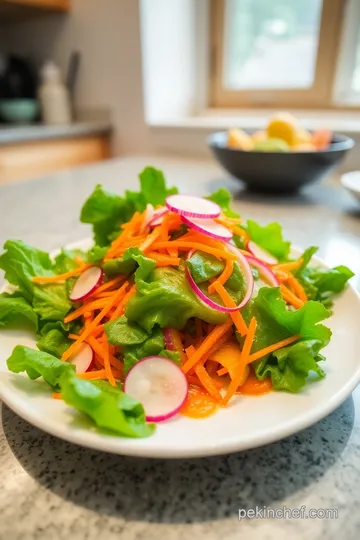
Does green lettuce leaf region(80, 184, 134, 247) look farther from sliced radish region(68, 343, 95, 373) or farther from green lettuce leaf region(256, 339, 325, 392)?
green lettuce leaf region(256, 339, 325, 392)

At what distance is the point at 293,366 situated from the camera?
0.56 m

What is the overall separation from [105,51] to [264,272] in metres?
2.40

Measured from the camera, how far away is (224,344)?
2.06ft

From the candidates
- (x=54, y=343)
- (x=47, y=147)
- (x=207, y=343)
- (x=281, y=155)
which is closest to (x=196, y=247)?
(x=207, y=343)

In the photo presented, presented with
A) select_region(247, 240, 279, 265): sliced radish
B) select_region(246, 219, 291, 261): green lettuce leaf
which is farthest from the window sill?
select_region(247, 240, 279, 265): sliced radish

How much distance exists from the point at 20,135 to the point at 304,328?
2.15m

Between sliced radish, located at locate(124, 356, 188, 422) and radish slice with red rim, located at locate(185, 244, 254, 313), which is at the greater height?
radish slice with red rim, located at locate(185, 244, 254, 313)

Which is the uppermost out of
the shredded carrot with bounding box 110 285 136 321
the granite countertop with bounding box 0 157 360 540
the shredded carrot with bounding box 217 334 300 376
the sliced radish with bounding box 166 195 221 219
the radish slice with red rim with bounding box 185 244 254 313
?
the sliced radish with bounding box 166 195 221 219

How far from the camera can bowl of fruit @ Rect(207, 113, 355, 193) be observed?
1.43 metres

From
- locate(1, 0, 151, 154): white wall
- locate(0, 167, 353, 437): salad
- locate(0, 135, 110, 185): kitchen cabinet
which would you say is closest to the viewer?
locate(0, 167, 353, 437): salad

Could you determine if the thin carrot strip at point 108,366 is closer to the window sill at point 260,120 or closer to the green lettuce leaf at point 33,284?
the green lettuce leaf at point 33,284

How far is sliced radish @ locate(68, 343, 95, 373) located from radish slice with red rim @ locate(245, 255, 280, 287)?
0.95 ft

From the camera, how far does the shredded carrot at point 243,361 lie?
55 centimetres

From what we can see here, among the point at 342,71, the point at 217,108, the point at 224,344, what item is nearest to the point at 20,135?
the point at 217,108
